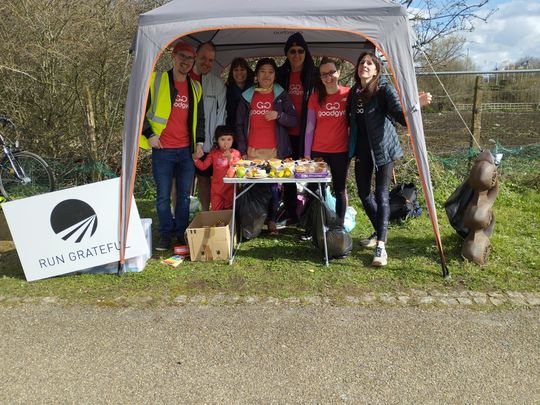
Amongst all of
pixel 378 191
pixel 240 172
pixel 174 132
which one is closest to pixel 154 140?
pixel 174 132

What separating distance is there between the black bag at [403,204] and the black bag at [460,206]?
0.92m

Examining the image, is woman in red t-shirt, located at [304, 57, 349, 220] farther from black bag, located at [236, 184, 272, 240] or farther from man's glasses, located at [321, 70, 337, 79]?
black bag, located at [236, 184, 272, 240]

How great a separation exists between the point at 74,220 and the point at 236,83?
2177mm

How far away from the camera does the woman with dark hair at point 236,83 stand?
4.91m

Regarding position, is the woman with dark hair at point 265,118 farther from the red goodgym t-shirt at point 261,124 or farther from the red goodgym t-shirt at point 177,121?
the red goodgym t-shirt at point 177,121

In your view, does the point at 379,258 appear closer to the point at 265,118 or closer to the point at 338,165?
the point at 338,165

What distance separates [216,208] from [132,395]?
2.63 m

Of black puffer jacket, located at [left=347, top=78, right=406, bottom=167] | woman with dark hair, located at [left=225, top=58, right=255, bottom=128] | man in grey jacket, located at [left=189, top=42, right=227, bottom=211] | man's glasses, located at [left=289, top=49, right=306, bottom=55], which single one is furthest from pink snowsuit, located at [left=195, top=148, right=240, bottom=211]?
black puffer jacket, located at [left=347, top=78, right=406, bottom=167]

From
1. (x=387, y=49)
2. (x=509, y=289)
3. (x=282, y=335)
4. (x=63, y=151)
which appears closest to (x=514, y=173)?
(x=509, y=289)

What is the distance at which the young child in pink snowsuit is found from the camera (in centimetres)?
465

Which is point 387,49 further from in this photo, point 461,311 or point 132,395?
point 132,395

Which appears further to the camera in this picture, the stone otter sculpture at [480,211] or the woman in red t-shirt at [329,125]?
the woman in red t-shirt at [329,125]

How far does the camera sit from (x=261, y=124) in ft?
15.4

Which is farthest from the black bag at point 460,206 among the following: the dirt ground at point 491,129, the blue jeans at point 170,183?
the dirt ground at point 491,129
